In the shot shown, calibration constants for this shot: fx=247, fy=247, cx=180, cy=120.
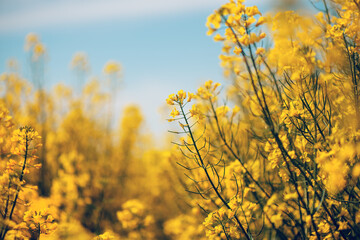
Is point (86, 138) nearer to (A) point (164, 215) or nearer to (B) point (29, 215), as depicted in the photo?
(A) point (164, 215)

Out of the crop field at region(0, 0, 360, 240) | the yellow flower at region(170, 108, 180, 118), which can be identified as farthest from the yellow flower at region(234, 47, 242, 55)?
the yellow flower at region(170, 108, 180, 118)

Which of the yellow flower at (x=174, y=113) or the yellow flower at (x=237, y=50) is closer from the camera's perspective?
the yellow flower at (x=237, y=50)

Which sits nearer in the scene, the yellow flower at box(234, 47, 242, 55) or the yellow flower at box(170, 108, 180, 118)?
the yellow flower at box(234, 47, 242, 55)

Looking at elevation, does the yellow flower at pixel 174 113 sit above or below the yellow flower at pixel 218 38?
below

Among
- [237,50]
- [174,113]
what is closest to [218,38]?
[237,50]

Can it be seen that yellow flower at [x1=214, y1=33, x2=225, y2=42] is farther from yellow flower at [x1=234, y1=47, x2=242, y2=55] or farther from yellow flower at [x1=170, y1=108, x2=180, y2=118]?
yellow flower at [x1=170, y1=108, x2=180, y2=118]

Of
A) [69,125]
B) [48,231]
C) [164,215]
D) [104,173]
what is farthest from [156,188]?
[48,231]

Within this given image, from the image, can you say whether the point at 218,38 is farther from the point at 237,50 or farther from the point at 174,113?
the point at 174,113

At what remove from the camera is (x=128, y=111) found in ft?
28.5

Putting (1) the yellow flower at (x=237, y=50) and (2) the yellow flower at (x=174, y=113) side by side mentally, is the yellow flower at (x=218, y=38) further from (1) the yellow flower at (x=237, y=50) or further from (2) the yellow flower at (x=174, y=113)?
(2) the yellow flower at (x=174, y=113)

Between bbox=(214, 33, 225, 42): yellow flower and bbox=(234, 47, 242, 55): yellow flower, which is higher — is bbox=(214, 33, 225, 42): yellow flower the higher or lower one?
the higher one

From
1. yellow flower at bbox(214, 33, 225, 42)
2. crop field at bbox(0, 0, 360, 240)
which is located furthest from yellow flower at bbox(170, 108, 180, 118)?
yellow flower at bbox(214, 33, 225, 42)

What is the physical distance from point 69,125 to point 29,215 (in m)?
5.30

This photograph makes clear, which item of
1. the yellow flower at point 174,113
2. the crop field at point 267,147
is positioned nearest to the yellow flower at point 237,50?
the crop field at point 267,147
